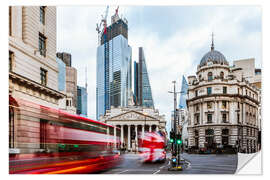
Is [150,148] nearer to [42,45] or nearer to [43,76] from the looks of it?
Answer: [43,76]

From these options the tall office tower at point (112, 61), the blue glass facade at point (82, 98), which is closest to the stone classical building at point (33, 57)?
the blue glass facade at point (82, 98)

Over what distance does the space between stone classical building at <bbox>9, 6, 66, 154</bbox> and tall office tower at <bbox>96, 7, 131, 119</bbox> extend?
223 cm

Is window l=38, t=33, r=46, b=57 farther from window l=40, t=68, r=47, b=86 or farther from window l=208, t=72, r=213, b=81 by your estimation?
window l=208, t=72, r=213, b=81

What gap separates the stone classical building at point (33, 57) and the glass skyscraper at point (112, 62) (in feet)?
7.31

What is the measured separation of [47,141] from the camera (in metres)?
8.83

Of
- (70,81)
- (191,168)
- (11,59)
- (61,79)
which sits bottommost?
(191,168)

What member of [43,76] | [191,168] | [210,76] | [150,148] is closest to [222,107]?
[210,76]

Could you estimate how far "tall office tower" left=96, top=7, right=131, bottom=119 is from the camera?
48.0 feet

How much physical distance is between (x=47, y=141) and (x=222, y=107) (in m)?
13.2
